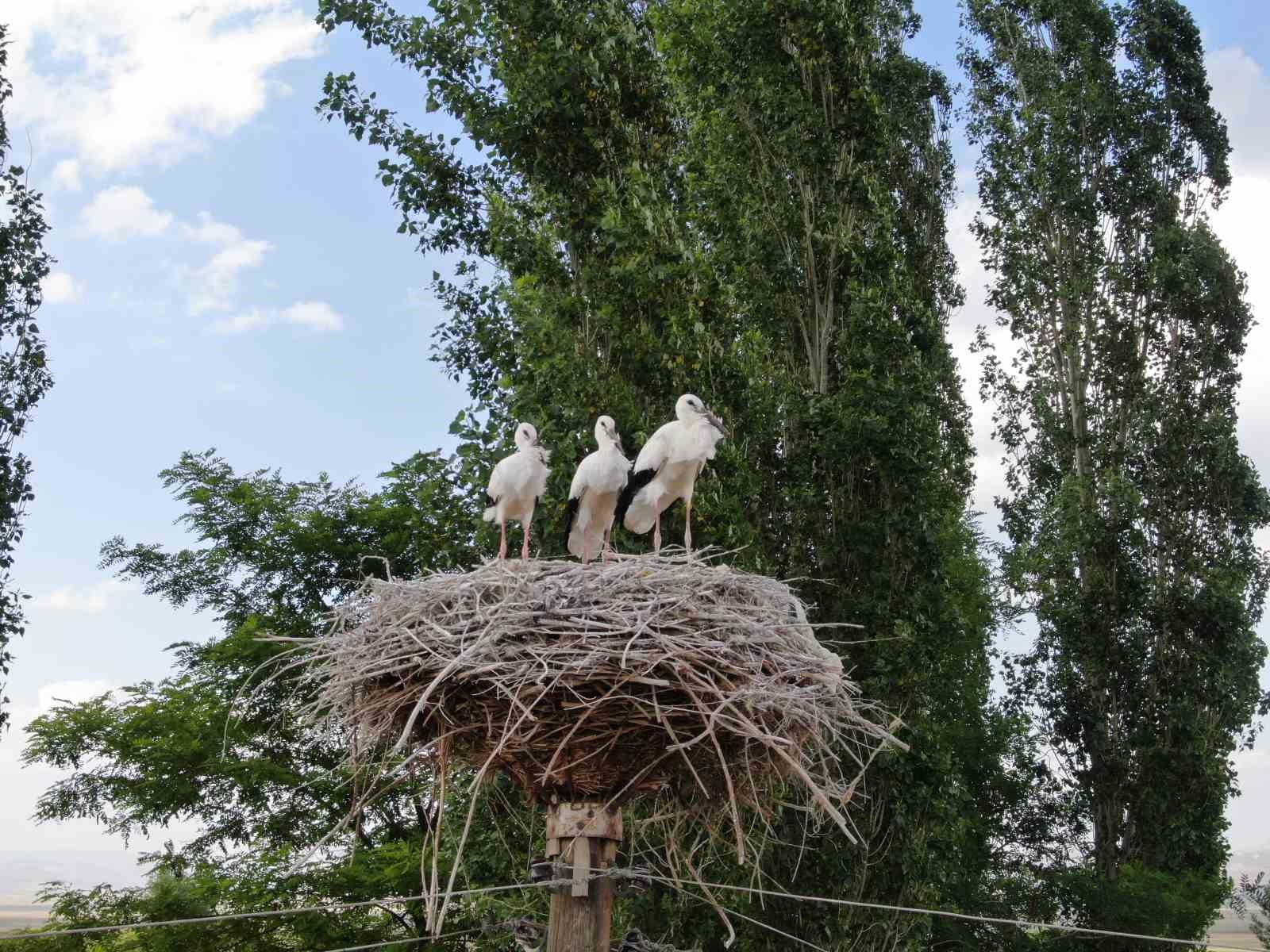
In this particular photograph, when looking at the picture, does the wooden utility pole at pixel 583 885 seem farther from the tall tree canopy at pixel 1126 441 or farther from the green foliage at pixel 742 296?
the tall tree canopy at pixel 1126 441

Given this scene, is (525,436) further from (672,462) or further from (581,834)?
(581,834)

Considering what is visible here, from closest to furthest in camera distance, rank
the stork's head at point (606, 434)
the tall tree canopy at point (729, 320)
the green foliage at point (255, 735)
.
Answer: the stork's head at point (606, 434), the tall tree canopy at point (729, 320), the green foliage at point (255, 735)

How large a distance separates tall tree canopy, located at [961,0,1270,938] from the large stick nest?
35.5ft

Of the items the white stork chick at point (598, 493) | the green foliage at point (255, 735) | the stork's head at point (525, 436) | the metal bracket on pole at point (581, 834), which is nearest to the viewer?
the metal bracket on pole at point (581, 834)

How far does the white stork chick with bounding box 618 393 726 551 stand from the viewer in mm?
5586

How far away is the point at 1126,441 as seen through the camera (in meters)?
15.9

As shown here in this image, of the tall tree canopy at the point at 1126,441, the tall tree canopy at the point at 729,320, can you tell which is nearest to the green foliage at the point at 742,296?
the tall tree canopy at the point at 729,320

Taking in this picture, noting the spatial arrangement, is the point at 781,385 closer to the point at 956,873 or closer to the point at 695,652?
the point at 956,873

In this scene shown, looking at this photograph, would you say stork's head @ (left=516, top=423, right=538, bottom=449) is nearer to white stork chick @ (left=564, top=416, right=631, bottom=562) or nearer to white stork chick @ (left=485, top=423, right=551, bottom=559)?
white stork chick @ (left=485, top=423, right=551, bottom=559)

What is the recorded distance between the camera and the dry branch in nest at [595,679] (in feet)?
13.0

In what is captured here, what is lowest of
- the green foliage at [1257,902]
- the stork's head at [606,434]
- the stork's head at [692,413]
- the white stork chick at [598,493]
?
Result: the green foliage at [1257,902]

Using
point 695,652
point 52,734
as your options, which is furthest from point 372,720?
point 52,734

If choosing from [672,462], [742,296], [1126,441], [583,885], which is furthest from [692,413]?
[1126,441]

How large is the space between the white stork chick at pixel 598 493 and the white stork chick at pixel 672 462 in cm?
8
